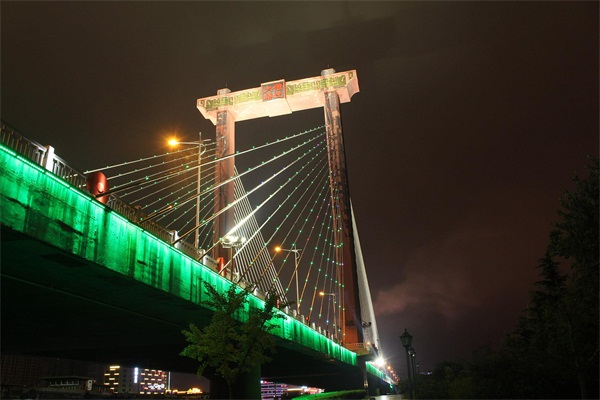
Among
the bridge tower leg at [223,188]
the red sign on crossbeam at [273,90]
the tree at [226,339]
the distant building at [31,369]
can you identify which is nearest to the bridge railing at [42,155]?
the tree at [226,339]

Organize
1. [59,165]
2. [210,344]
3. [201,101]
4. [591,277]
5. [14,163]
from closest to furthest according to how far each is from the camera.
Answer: [14,163], [59,165], [210,344], [591,277], [201,101]

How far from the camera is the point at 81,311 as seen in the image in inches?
760

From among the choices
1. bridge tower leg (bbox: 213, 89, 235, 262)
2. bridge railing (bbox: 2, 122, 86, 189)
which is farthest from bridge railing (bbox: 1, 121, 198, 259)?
bridge tower leg (bbox: 213, 89, 235, 262)

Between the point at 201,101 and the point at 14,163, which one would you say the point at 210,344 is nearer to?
the point at 14,163

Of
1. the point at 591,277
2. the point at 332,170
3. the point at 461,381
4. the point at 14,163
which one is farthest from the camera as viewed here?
the point at 332,170

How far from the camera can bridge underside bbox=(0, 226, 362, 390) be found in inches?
514

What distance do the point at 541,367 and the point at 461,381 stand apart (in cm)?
486

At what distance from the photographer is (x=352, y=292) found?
1747 inches

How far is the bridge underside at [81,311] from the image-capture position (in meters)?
13.0

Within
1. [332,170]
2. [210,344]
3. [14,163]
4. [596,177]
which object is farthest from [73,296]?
[332,170]

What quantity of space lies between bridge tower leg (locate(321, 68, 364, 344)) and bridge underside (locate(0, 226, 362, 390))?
8811mm

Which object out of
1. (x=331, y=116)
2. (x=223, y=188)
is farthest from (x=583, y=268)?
(x=331, y=116)

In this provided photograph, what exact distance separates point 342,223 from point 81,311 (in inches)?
1172

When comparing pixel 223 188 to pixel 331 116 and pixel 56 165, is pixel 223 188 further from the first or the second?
pixel 56 165
